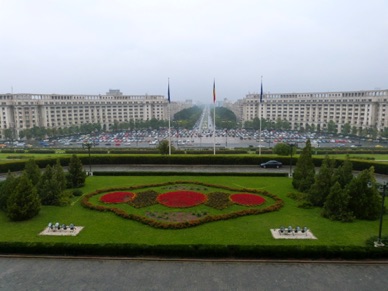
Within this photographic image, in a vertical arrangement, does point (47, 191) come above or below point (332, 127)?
below

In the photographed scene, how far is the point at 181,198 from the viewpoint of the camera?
25578 mm

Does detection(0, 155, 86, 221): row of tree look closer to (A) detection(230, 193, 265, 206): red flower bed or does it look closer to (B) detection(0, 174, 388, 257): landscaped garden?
(B) detection(0, 174, 388, 257): landscaped garden

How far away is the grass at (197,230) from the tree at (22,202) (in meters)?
0.52

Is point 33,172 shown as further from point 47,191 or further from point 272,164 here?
point 272,164

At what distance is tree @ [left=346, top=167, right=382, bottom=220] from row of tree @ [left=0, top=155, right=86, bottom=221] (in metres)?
21.4

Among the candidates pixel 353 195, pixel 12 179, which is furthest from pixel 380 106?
pixel 12 179

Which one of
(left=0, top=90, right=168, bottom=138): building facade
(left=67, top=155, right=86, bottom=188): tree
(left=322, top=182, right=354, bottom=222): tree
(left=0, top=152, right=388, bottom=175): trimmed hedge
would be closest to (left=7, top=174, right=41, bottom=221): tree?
(left=67, top=155, right=86, bottom=188): tree

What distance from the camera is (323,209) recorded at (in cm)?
2178

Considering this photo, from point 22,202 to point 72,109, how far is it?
10474 cm

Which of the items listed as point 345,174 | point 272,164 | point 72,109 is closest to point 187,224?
point 345,174

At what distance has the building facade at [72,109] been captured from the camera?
330 ft

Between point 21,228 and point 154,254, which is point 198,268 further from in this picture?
point 21,228

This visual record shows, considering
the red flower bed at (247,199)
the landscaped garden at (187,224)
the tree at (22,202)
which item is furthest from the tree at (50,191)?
the red flower bed at (247,199)

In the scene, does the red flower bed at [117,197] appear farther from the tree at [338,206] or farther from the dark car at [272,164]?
the dark car at [272,164]
